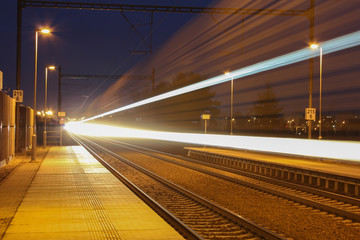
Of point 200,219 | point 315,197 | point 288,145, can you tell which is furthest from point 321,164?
point 200,219

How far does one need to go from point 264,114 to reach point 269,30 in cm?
1938

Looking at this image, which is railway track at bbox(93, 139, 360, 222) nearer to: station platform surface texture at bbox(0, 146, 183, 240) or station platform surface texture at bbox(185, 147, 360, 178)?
station platform surface texture at bbox(185, 147, 360, 178)

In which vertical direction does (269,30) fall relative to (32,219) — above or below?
above

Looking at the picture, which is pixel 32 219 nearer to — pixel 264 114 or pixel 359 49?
pixel 359 49

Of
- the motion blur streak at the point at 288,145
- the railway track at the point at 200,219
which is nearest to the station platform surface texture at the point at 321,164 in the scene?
the motion blur streak at the point at 288,145

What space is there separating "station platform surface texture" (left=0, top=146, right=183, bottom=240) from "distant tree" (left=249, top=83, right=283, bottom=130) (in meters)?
48.4

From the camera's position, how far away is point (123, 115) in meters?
67.9

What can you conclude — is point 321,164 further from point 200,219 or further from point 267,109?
point 267,109

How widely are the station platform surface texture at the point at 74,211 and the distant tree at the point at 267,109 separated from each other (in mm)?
48381

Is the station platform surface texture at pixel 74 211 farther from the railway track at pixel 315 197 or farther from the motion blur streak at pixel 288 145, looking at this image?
the motion blur streak at pixel 288 145

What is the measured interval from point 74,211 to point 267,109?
56047 mm

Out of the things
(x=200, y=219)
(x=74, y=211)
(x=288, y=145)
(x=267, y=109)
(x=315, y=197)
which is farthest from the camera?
(x=267, y=109)

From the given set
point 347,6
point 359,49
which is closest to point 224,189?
point 347,6

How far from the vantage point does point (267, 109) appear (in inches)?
2474
